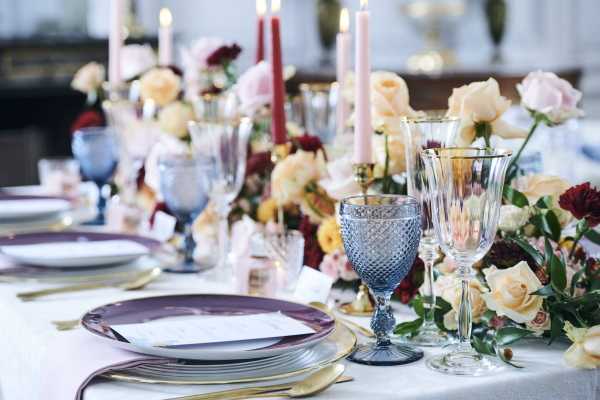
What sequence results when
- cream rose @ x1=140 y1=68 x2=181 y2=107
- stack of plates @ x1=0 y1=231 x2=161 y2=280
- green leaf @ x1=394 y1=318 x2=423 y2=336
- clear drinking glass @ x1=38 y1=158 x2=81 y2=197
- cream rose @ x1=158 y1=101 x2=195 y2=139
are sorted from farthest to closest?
clear drinking glass @ x1=38 y1=158 x2=81 y2=197 → cream rose @ x1=140 y1=68 x2=181 y2=107 → cream rose @ x1=158 y1=101 x2=195 y2=139 → stack of plates @ x1=0 y1=231 x2=161 y2=280 → green leaf @ x1=394 y1=318 x2=423 y2=336

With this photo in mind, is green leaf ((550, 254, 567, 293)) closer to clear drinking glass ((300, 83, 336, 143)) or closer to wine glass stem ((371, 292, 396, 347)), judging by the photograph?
wine glass stem ((371, 292, 396, 347))

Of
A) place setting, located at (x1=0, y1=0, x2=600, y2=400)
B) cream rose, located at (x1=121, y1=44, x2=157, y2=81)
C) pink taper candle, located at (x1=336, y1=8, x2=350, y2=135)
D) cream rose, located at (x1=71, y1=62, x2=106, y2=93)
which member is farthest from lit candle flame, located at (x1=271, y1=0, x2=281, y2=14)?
cream rose, located at (x1=71, y1=62, x2=106, y2=93)

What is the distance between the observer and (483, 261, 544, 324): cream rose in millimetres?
1113

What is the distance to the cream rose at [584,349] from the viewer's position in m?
1.07

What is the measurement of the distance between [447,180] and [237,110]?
896 mm

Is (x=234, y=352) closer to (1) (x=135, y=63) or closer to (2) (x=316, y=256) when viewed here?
(2) (x=316, y=256)

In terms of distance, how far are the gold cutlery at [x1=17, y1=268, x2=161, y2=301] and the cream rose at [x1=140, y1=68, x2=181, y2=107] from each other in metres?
0.67

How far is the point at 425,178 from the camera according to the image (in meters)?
1.20

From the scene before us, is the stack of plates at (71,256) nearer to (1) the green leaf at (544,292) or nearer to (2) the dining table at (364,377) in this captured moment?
(2) the dining table at (364,377)

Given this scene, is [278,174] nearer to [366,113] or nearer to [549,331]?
[366,113]

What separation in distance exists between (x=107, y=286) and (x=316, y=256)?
31cm

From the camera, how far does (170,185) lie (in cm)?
166

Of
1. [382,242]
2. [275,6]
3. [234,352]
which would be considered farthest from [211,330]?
[275,6]

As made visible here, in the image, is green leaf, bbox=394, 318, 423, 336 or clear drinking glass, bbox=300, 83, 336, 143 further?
clear drinking glass, bbox=300, 83, 336, 143
